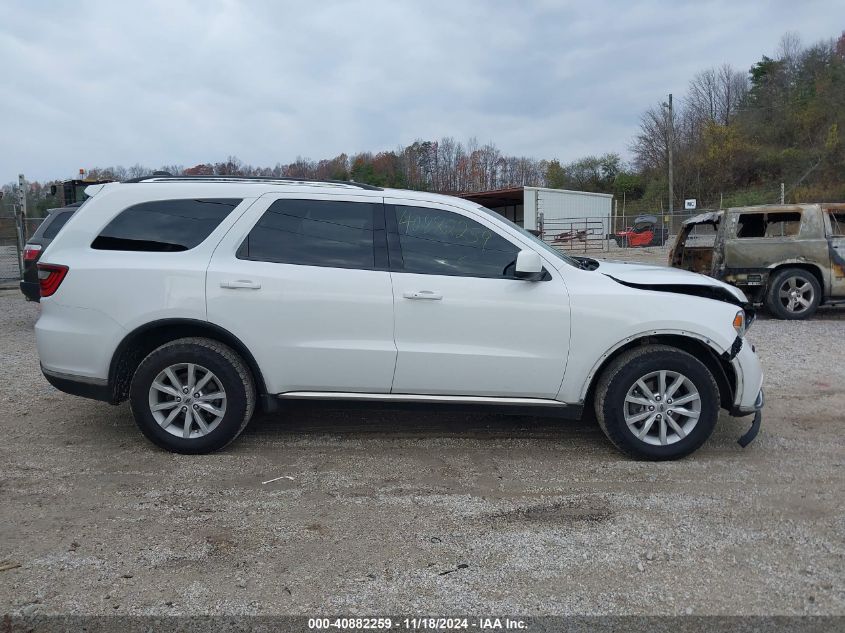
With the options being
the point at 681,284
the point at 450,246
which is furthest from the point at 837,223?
the point at 450,246

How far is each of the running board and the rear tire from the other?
23.6ft

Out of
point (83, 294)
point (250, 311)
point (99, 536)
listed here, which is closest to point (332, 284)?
point (250, 311)

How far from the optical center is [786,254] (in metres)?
9.56

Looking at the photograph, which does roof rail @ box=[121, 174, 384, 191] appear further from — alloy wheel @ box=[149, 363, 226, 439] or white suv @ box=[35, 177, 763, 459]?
alloy wheel @ box=[149, 363, 226, 439]

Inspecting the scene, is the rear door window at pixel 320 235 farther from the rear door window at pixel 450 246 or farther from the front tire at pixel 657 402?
the front tire at pixel 657 402

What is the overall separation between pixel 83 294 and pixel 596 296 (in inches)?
134

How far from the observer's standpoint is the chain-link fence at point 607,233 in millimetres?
29969

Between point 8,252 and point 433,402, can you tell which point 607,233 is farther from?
point 433,402

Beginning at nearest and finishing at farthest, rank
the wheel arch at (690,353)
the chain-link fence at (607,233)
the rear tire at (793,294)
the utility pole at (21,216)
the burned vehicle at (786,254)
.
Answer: the wheel arch at (690,353) → the burned vehicle at (786,254) → the rear tire at (793,294) → the utility pole at (21,216) → the chain-link fence at (607,233)

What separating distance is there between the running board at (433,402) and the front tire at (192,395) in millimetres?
225

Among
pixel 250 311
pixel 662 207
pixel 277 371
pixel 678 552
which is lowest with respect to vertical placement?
pixel 678 552

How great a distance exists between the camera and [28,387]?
617 centimetres

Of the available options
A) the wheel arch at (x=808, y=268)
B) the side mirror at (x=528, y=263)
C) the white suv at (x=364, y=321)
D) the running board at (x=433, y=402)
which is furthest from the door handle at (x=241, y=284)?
the wheel arch at (x=808, y=268)

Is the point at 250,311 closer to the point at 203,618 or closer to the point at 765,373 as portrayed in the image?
the point at 203,618
